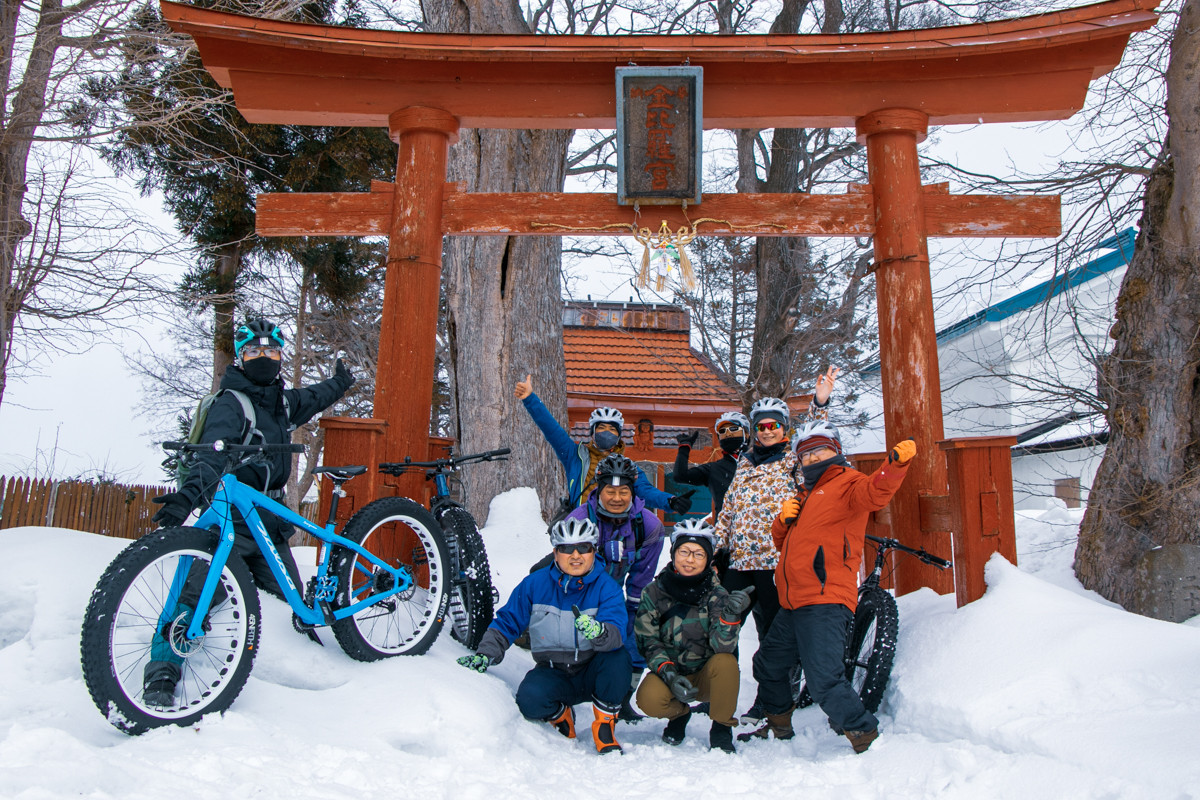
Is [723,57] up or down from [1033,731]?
up

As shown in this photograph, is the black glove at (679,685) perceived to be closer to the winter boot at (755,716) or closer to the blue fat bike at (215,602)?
the winter boot at (755,716)

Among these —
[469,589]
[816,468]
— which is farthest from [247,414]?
[816,468]

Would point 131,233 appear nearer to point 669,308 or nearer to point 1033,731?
point 1033,731

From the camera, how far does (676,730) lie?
4.26m

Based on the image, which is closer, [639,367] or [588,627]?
[588,627]

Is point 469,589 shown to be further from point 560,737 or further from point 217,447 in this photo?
point 217,447

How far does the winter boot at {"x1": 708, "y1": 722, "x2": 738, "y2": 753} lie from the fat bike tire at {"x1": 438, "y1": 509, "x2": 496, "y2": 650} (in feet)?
4.37

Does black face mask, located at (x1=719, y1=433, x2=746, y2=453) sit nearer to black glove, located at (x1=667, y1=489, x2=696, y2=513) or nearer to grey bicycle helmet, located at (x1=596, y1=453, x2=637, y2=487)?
black glove, located at (x1=667, y1=489, x2=696, y2=513)

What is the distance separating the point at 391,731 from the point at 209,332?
1427cm

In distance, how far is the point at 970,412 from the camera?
1908 cm

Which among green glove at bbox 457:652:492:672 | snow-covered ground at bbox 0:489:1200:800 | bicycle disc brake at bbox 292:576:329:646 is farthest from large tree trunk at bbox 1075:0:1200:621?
bicycle disc brake at bbox 292:576:329:646

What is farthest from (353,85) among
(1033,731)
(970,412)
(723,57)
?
(970,412)

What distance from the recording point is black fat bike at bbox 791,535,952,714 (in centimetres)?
406

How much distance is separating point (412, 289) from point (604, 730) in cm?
305
